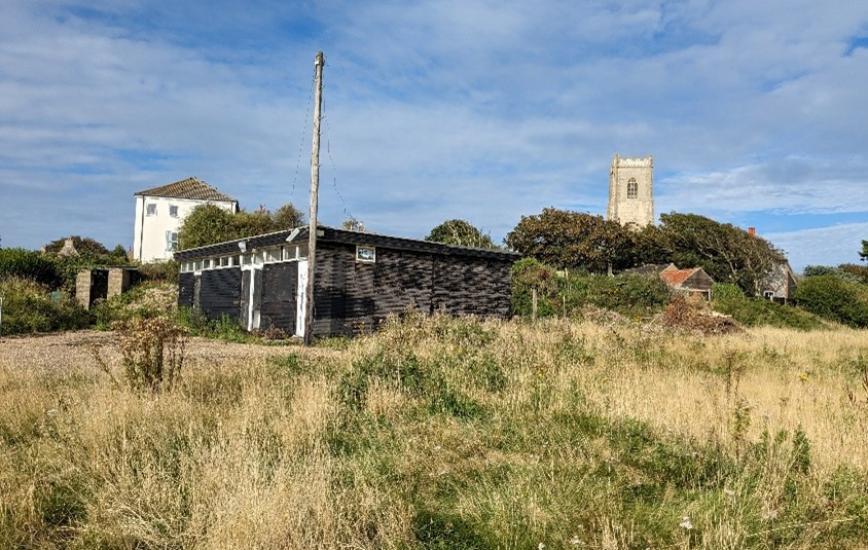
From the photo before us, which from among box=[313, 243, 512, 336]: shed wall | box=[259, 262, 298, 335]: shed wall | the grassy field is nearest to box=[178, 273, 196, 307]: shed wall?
box=[259, 262, 298, 335]: shed wall

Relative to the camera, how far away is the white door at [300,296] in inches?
702

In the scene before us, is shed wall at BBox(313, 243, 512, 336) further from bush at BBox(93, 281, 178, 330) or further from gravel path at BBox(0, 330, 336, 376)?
bush at BBox(93, 281, 178, 330)

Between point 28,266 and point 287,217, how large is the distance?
14.4 m

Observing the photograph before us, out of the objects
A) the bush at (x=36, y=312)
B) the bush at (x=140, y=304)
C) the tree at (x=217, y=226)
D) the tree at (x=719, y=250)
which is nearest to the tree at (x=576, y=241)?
the tree at (x=719, y=250)

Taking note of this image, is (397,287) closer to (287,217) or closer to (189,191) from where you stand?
(287,217)

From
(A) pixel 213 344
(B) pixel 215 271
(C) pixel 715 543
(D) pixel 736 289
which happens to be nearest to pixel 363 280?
(A) pixel 213 344

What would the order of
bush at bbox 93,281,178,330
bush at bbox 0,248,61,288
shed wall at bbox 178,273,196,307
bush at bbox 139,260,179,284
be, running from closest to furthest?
bush at bbox 93,281,178,330, shed wall at bbox 178,273,196,307, bush at bbox 0,248,61,288, bush at bbox 139,260,179,284

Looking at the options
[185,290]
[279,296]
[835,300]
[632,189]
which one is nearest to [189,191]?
[185,290]

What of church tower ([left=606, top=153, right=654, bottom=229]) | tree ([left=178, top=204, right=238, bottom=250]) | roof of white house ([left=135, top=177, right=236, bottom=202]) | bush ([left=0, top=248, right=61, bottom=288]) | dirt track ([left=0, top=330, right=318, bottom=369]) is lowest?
dirt track ([left=0, top=330, right=318, bottom=369])

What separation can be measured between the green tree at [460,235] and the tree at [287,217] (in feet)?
29.7

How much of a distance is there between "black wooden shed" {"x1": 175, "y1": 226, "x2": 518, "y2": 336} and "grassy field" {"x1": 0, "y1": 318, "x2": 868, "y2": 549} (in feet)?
31.3

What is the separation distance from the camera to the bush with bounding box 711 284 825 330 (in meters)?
29.0

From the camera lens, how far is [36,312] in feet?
62.6

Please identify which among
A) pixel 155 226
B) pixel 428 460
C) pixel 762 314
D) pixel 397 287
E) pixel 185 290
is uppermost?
pixel 155 226
